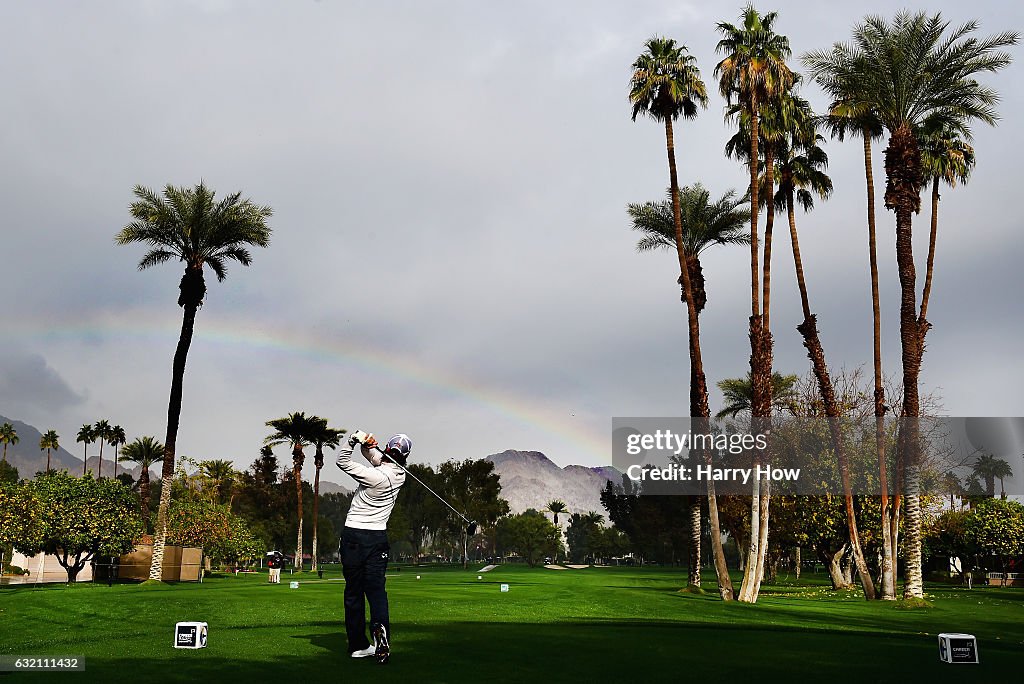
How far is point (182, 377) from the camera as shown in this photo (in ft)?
163

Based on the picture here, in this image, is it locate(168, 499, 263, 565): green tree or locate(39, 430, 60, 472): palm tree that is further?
locate(39, 430, 60, 472): palm tree

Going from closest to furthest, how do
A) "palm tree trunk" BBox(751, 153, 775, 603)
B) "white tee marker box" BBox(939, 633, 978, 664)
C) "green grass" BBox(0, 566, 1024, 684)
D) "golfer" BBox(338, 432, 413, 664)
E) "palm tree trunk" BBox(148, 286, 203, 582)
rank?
"green grass" BBox(0, 566, 1024, 684)
"golfer" BBox(338, 432, 413, 664)
"white tee marker box" BBox(939, 633, 978, 664)
"palm tree trunk" BBox(751, 153, 775, 603)
"palm tree trunk" BBox(148, 286, 203, 582)

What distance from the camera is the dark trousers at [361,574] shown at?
9.98 metres

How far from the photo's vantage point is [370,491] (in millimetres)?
10188

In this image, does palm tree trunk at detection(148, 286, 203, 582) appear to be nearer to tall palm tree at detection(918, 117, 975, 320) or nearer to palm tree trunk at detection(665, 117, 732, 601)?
palm tree trunk at detection(665, 117, 732, 601)

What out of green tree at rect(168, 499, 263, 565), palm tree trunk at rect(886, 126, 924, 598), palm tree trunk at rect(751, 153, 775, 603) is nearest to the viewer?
palm tree trunk at rect(751, 153, 775, 603)

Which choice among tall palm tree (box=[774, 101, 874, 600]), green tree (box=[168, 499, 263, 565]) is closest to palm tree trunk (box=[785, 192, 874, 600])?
tall palm tree (box=[774, 101, 874, 600])

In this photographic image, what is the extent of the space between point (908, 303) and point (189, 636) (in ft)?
112

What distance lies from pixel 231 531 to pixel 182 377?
37.2m

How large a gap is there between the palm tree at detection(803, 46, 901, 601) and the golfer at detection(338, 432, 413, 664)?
105ft

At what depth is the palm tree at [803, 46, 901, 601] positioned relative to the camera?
36375mm

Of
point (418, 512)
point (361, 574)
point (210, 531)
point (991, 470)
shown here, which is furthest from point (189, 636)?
point (991, 470)

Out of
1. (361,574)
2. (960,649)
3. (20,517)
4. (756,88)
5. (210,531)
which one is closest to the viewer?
(361,574)

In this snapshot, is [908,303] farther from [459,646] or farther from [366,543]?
[366,543]
